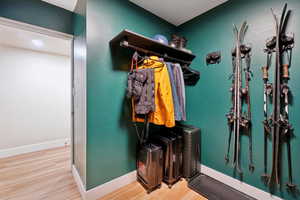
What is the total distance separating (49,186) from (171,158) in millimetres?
1727

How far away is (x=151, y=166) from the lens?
60.2 inches

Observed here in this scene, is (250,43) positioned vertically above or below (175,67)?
above

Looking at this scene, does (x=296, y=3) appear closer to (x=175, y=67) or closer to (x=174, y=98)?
(x=175, y=67)

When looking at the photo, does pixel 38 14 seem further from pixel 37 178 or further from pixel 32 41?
pixel 37 178

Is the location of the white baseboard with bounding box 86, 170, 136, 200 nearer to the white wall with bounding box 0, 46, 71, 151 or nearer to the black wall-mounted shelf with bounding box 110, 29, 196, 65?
the black wall-mounted shelf with bounding box 110, 29, 196, 65

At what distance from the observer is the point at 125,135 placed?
1.68 metres

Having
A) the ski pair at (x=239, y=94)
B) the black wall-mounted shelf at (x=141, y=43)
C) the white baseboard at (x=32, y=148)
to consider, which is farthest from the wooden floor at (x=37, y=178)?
the ski pair at (x=239, y=94)

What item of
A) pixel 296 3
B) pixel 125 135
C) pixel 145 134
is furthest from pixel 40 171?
pixel 296 3

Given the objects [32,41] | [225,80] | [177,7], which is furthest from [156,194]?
[32,41]

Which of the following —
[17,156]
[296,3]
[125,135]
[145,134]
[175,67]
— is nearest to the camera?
[296,3]

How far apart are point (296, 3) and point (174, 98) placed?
1541 millimetres

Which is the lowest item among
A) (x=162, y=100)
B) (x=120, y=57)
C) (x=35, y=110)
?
(x=35, y=110)

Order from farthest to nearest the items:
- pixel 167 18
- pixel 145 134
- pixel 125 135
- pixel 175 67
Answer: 1. pixel 167 18
2. pixel 145 134
3. pixel 125 135
4. pixel 175 67

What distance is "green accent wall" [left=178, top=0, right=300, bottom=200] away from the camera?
1.25 metres
